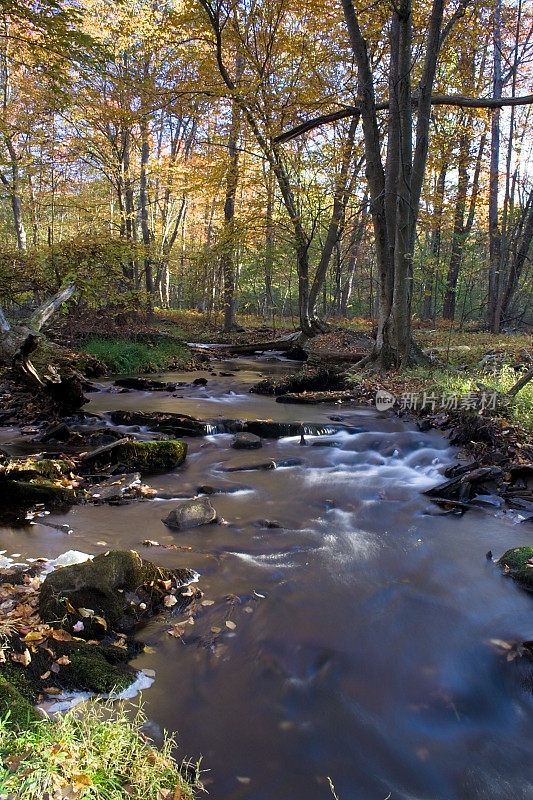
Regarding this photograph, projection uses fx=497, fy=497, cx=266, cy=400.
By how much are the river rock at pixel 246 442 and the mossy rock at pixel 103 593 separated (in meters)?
3.98

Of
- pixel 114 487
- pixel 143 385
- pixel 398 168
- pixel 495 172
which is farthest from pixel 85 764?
pixel 495 172

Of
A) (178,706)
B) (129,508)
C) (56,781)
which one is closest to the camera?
(56,781)

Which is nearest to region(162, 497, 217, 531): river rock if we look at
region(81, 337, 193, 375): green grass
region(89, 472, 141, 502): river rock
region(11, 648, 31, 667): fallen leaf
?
region(89, 472, 141, 502): river rock

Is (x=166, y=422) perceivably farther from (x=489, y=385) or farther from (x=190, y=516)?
(x=489, y=385)

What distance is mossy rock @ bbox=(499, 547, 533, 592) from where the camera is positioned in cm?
424

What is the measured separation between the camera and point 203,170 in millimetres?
17719

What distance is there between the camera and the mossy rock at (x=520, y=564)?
424 cm

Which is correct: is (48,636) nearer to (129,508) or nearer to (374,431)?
(129,508)

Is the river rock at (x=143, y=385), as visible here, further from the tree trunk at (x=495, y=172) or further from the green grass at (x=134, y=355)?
the tree trunk at (x=495, y=172)

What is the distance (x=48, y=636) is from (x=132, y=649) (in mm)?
557

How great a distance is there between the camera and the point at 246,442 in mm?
7961

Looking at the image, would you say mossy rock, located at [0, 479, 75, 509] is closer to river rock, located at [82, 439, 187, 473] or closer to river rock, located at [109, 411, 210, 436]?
river rock, located at [82, 439, 187, 473]

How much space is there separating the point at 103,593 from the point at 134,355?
40.8 ft

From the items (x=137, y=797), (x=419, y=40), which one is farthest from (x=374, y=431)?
(x=419, y=40)
